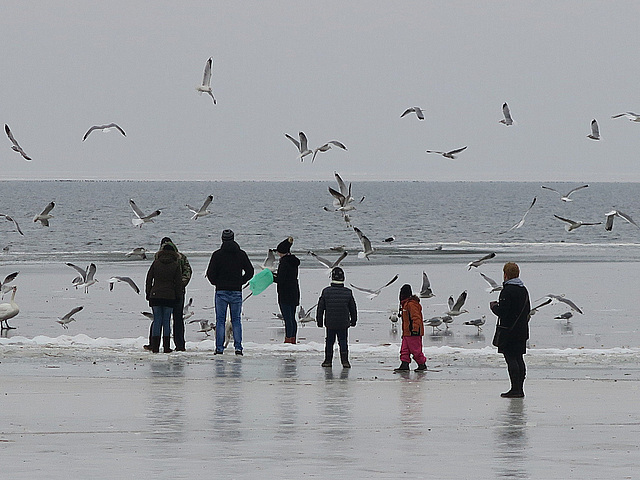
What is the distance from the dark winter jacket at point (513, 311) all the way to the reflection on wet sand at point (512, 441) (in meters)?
0.71

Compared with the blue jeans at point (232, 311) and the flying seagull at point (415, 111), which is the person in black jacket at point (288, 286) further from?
the flying seagull at point (415, 111)

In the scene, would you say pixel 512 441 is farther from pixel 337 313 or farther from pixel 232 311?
pixel 232 311

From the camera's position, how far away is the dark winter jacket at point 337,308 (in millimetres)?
15062

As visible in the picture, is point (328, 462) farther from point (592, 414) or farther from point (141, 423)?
point (592, 414)

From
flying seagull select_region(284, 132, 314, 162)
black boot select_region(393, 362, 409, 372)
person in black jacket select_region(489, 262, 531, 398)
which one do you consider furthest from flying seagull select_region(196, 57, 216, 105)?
person in black jacket select_region(489, 262, 531, 398)

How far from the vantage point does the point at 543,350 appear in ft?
57.8

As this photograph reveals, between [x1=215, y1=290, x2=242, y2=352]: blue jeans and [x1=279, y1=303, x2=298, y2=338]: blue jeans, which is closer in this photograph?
[x1=215, y1=290, x2=242, y2=352]: blue jeans

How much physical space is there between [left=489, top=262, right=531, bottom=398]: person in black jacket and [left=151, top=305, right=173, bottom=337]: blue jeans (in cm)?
580

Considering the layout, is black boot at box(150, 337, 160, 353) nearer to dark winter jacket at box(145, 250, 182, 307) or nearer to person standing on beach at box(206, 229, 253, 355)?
dark winter jacket at box(145, 250, 182, 307)

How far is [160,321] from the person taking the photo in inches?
650

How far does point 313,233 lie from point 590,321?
54.5 meters

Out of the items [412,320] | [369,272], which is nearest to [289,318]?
[412,320]

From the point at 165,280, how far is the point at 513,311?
595 cm

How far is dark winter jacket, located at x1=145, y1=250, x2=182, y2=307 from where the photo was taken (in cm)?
1630
